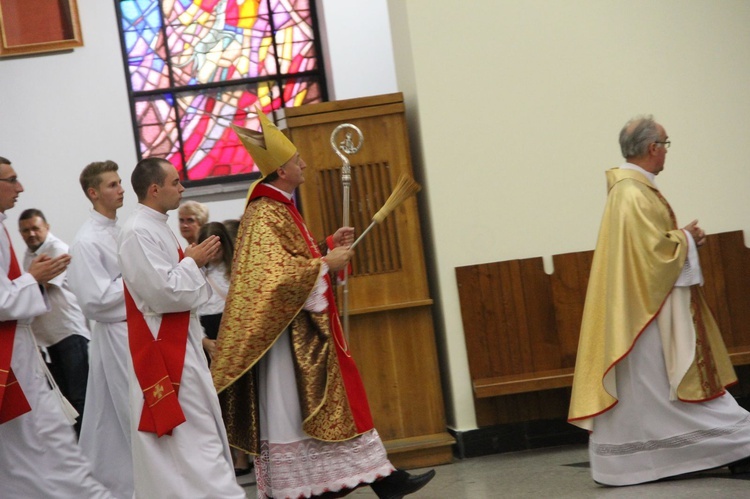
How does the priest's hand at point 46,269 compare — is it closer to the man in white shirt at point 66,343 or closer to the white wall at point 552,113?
the man in white shirt at point 66,343

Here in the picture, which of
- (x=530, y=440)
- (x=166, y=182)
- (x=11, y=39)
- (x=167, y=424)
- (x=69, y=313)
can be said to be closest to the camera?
(x=167, y=424)

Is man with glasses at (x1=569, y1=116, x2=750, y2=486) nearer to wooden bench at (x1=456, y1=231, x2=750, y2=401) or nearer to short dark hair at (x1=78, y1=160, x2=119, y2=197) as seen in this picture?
wooden bench at (x1=456, y1=231, x2=750, y2=401)

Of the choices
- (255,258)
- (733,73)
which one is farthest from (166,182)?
(733,73)

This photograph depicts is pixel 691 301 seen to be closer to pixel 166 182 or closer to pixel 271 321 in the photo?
pixel 271 321

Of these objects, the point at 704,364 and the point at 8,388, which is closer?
the point at 8,388

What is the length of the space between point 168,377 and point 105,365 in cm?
98

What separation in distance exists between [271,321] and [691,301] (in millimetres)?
1936

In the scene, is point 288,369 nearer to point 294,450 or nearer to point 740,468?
point 294,450

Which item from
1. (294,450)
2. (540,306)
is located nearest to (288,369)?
(294,450)

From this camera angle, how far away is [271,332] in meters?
4.66

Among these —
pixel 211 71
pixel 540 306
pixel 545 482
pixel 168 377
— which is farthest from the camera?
pixel 211 71

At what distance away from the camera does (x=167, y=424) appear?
4.19 metres

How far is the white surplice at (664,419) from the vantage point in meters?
4.73

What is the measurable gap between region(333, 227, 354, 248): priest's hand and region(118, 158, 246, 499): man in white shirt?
31.5 inches
